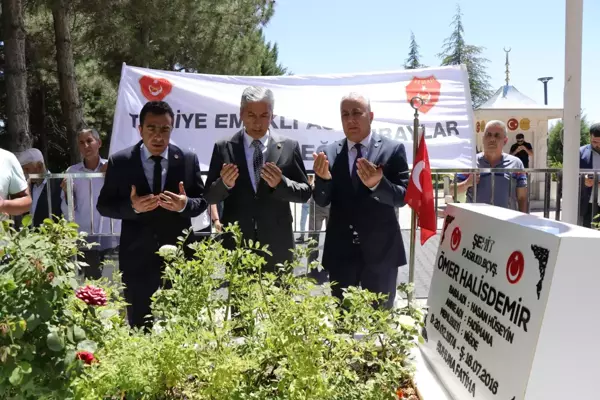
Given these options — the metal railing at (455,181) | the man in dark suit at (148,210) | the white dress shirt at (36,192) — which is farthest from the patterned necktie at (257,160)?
the white dress shirt at (36,192)

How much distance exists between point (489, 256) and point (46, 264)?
5.55 ft

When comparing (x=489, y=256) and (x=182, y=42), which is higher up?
(x=182, y=42)

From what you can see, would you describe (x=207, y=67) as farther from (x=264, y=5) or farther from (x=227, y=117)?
(x=227, y=117)

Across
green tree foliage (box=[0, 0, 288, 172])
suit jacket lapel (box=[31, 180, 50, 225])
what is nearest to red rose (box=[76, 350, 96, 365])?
suit jacket lapel (box=[31, 180, 50, 225])

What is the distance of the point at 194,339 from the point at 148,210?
1280 millimetres

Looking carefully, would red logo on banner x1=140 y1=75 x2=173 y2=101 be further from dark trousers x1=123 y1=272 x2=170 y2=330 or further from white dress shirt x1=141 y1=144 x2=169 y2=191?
dark trousers x1=123 y1=272 x2=170 y2=330

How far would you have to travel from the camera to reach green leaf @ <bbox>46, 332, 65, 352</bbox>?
1.62 metres

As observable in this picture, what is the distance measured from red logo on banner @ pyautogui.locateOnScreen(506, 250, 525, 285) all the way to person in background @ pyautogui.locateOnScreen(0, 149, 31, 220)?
2970 millimetres

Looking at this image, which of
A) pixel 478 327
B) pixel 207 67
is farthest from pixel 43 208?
pixel 207 67

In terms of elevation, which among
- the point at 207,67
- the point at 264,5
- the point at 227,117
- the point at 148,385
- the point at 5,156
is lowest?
the point at 148,385

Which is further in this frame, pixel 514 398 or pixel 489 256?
pixel 489 256

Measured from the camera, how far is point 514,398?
5.97 feet

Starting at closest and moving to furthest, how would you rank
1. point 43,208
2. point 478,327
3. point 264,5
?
point 478,327 → point 43,208 → point 264,5

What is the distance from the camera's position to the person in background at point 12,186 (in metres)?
3.44
